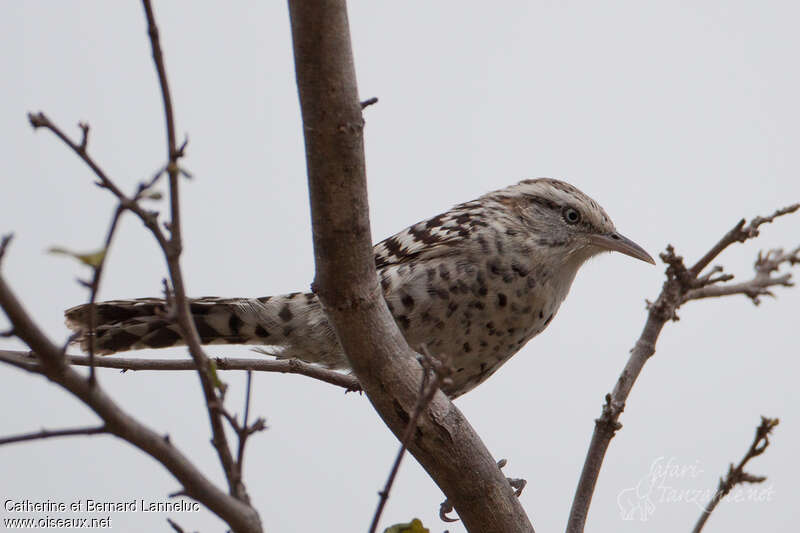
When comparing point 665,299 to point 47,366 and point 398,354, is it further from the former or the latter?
point 47,366

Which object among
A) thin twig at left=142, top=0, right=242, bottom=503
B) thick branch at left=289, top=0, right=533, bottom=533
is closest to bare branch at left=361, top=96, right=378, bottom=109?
thick branch at left=289, top=0, right=533, bottom=533

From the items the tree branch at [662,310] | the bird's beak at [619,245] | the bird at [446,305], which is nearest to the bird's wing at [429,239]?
the bird at [446,305]

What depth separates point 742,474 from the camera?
284 cm

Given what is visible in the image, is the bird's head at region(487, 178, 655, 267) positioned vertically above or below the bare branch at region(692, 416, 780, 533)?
above

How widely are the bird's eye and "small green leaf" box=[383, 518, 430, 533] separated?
135 inches

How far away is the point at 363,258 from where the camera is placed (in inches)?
119

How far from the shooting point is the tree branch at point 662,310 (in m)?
2.99

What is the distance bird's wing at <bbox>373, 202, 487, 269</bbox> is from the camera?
206 inches

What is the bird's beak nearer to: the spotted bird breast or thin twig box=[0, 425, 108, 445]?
the spotted bird breast

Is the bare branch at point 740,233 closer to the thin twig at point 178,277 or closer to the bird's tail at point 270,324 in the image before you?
the thin twig at point 178,277

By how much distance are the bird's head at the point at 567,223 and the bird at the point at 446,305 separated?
0.06 feet

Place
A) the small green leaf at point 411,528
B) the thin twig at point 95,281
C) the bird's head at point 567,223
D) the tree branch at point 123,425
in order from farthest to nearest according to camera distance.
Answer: the bird's head at point 567,223
the small green leaf at point 411,528
the thin twig at point 95,281
the tree branch at point 123,425

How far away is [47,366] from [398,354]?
1753 millimetres

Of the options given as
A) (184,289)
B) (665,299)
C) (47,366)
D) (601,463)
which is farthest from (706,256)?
(47,366)
